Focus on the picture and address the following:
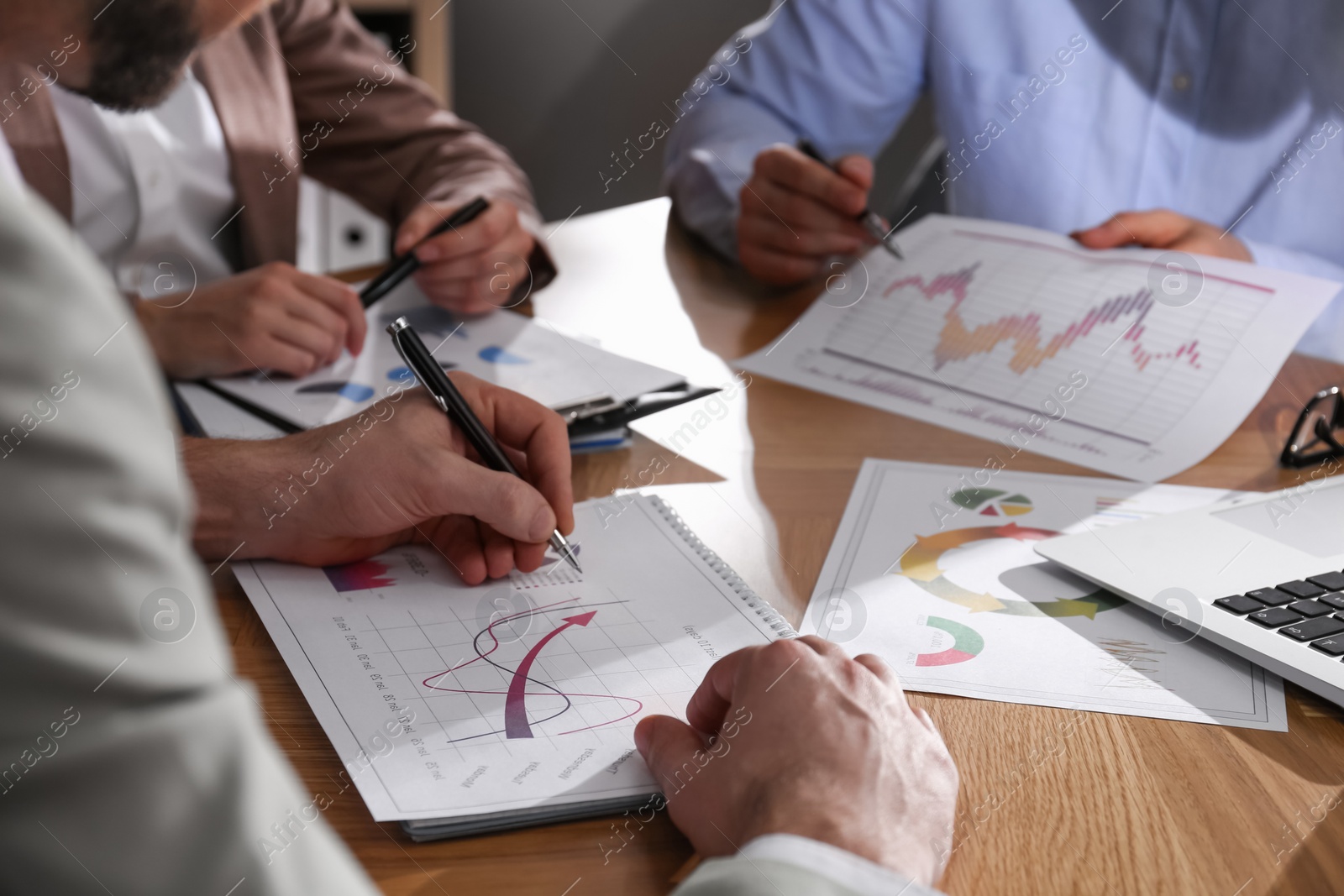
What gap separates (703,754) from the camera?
480mm

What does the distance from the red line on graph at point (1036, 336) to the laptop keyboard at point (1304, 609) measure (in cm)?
36

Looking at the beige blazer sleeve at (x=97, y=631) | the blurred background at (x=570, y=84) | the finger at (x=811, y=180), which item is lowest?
the blurred background at (x=570, y=84)

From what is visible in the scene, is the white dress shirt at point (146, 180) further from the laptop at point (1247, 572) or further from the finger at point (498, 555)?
the laptop at point (1247, 572)

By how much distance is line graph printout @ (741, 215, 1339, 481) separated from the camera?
0.91m

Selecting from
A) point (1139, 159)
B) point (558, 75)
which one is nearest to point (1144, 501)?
point (1139, 159)

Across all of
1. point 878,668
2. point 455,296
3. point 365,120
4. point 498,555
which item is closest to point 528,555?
point 498,555

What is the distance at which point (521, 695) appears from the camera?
539 mm

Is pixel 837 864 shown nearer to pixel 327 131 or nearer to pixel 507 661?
pixel 507 661

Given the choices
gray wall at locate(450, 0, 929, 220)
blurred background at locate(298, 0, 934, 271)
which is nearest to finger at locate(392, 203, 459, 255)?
blurred background at locate(298, 0, 934, 271)

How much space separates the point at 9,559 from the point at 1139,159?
4.95ft

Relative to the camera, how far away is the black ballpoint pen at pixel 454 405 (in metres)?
0.69

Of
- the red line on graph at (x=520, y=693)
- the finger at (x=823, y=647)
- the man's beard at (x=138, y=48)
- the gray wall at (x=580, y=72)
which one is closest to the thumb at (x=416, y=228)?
the man's beard at (x=138, y=48)

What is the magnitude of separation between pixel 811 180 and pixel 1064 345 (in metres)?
0.35

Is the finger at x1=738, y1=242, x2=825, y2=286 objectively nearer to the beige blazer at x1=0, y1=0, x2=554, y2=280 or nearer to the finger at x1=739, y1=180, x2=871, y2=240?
the finger at x1=739, y1=180, x2=871, y2=240
